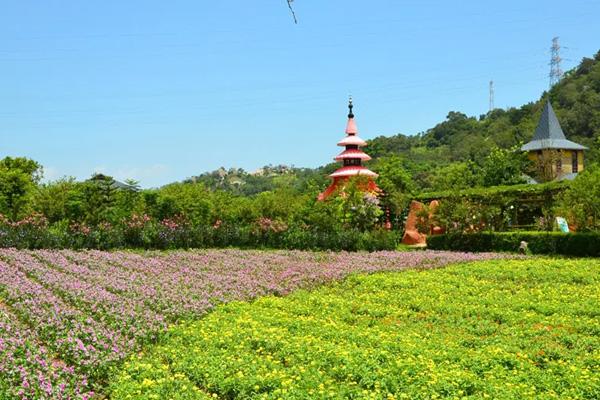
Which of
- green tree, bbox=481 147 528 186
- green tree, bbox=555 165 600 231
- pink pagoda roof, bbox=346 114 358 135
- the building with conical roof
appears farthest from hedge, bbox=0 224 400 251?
the building with conical roof

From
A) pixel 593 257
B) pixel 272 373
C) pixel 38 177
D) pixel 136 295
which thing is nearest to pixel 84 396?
pixel 272 373

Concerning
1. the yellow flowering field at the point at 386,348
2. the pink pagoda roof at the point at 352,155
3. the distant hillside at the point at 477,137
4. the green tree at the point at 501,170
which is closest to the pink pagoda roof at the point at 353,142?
the pink pagoda roof at the point at 352,155

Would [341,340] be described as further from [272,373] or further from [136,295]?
[136,295]

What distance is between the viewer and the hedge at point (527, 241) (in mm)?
21000

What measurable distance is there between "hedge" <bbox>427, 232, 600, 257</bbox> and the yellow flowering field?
757 centimetres

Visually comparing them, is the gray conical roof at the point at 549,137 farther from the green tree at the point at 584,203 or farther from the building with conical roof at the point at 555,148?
the green tree at the point at 584,203

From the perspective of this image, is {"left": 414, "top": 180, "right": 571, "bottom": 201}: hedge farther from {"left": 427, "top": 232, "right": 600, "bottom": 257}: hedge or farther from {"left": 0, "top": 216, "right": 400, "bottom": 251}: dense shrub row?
{"left": 0, "top": 216, "right": 400, "bottom": 251}: dense shrub row

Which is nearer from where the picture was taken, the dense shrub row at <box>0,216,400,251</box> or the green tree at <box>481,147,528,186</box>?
the dense shrub row at <box>0,216,400,251</box>

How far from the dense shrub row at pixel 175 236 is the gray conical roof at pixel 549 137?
3725cm

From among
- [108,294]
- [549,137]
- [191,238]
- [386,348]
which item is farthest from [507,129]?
[386,348]

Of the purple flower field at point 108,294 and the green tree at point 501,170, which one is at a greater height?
the green tree at point 501,170

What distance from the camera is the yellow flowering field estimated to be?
21.7 feet

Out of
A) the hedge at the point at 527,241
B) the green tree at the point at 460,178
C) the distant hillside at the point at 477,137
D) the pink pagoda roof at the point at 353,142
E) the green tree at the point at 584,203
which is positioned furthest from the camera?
the distant hillside at the point at 477,137

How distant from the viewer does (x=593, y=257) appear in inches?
807
